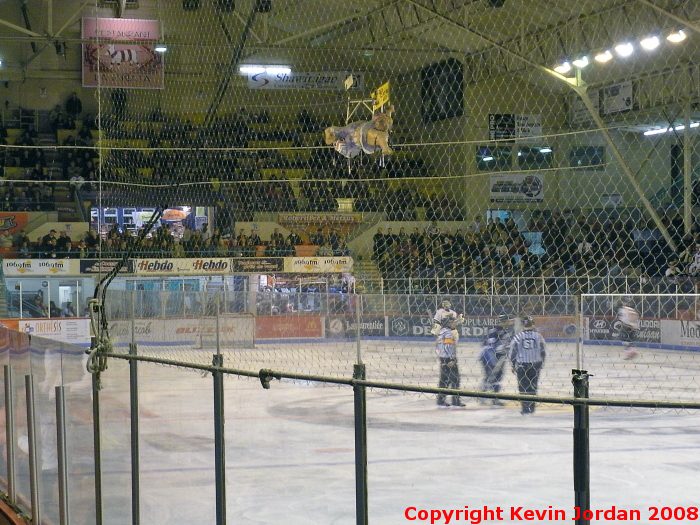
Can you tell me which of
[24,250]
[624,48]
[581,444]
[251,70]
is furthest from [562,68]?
[581,444]

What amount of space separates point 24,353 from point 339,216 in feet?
56.6

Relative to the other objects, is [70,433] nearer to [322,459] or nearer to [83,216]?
[322,459]

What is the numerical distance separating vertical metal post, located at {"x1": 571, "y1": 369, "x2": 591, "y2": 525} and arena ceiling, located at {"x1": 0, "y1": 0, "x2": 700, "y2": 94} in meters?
8.80

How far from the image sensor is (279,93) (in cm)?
2850

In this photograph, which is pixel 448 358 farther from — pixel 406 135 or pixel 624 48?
pixel 406 135

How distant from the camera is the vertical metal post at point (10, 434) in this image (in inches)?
250

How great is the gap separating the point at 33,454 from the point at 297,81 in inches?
841

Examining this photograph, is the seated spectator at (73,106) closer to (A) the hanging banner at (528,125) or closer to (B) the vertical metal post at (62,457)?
(A) the hanging banner at (528,125)

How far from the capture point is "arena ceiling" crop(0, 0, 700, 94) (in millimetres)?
15211

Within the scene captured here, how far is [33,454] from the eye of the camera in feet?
19.0

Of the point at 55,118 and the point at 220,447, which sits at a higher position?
the point at 55,118

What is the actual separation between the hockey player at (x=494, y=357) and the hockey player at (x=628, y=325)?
1.95 m

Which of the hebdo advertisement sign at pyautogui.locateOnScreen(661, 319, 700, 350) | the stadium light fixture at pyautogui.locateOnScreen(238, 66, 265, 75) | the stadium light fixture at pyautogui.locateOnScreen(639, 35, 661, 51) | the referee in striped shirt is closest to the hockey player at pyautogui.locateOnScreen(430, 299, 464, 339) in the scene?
the referee in striped shirt

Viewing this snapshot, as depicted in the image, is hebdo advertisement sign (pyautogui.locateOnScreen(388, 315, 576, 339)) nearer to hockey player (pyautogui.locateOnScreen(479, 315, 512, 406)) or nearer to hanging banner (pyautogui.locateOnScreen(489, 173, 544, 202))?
hockey player (pyautogui.locateOnScreen(479, 315, 512, 406))
